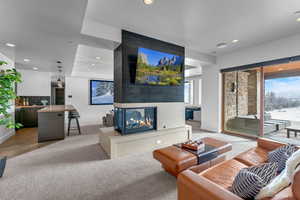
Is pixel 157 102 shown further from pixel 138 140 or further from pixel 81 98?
pixel 81 98

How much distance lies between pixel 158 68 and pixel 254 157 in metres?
2.66

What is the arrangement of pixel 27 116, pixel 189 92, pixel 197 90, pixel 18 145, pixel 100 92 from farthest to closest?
pixel 189 92
pixel 100 92
pixel 197 90
pixel 27 116
pixel 18 145

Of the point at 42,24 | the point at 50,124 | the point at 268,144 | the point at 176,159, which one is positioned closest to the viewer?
the point at 176,159

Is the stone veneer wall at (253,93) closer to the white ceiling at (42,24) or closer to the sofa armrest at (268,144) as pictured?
the sofa armrest at (268,144)

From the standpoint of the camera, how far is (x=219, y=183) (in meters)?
1.38

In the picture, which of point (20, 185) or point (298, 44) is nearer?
point (20, 185)

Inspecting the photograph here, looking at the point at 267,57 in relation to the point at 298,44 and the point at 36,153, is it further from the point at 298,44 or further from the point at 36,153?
the point at 36,153

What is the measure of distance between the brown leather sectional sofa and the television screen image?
733cm

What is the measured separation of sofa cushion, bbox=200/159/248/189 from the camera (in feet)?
4.63

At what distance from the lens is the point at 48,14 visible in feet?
6.91

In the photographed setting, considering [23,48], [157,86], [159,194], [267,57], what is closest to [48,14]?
[23,48]

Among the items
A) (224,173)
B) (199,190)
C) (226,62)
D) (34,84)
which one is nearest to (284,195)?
(199,190)

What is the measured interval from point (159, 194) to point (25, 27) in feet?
12.0

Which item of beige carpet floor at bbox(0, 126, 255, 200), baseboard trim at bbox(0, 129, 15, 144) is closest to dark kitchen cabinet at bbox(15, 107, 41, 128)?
baseboard trim at bbox(0, 129, 15, 144)
